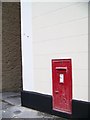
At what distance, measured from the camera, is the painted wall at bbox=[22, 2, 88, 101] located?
20.6ft

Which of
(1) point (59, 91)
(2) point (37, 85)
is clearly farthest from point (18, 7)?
(1) point (59, 91)

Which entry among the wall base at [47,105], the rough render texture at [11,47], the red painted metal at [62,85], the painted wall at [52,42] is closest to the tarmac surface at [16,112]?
the wall base at [47,105]

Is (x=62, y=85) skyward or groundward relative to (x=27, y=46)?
groundward

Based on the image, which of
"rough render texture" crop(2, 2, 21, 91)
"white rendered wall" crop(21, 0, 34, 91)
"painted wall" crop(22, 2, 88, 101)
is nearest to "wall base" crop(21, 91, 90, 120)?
"painted wall" crop(22, 2, 88, 101)

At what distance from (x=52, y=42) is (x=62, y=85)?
101 cm

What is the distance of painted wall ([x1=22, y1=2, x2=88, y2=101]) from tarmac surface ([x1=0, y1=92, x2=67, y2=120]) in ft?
1.69

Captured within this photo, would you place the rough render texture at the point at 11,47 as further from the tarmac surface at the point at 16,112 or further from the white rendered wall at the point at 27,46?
the white rendered wall at the point at 27,46

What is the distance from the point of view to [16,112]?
760 cm

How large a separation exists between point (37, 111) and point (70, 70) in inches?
63.5

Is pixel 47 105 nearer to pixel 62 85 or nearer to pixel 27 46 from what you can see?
pixel 62 85

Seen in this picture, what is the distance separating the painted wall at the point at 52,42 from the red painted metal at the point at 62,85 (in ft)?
0.42

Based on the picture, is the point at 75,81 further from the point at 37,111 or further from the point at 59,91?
the point at 37,111

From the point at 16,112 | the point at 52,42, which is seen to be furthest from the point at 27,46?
the point at 16,112

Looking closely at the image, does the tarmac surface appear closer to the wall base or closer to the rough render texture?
the wall base
